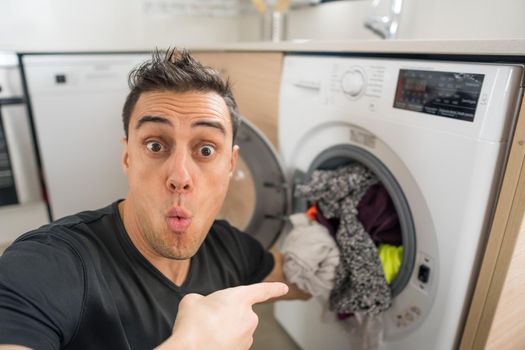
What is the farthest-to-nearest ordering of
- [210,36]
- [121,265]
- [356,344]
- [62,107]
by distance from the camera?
[210,36]
[62,107]
[356,344]
[121,265]

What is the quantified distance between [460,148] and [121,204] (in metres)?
0.62

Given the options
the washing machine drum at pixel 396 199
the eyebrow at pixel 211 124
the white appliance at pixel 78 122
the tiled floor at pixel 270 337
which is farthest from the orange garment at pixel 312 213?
the white appliance at pixel 78 122

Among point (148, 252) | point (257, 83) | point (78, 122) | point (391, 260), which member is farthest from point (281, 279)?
point (78, 122)

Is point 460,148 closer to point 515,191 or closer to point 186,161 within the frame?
point 515,191

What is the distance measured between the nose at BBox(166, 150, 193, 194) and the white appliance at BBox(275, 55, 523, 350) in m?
0.41

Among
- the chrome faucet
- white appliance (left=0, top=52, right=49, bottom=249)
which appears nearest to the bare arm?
the chrome faucet

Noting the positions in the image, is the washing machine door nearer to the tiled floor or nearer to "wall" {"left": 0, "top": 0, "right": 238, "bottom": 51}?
the tiled floor

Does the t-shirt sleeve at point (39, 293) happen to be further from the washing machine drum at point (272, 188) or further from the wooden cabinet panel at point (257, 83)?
the wooden cabinet panel at point (257, 83)

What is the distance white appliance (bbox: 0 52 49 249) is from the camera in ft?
4.11

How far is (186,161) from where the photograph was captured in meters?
0.59

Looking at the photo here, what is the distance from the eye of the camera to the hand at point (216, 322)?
42 centimetres

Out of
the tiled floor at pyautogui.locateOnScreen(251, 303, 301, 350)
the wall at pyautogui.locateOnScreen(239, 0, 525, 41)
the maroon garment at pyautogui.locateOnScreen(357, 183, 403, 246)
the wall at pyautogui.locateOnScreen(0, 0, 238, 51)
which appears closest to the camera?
the maroon garment at pyautogui.locateOnScreen(357, 183, 403, 246)

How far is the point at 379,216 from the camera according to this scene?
850 millimetres

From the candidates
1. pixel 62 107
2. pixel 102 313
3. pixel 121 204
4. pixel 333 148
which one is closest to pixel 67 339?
pixel 102 313
